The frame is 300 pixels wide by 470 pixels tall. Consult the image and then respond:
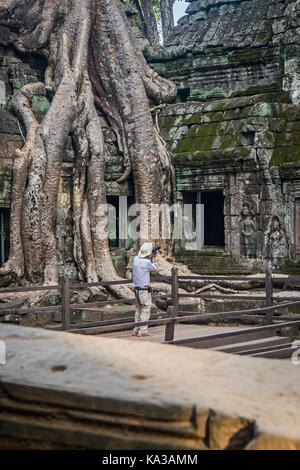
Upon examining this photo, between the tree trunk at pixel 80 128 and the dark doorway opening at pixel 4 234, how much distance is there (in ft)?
2.00

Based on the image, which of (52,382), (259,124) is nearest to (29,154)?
(259,124)

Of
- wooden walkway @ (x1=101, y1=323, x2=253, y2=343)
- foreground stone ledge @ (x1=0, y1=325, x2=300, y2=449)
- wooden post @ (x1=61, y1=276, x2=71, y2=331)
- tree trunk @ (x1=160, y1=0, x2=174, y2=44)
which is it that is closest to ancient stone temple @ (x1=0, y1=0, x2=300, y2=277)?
wooden walkway @ (x1=101, y1=323, x2=253, y2=343)

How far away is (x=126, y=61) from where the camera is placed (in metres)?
→ 11.2

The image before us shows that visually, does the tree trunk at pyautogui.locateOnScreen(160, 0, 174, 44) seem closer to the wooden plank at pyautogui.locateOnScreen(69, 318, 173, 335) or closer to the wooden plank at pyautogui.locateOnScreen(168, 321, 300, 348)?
the wooden plank at pyautogui.locateOnScreen(168, 321, 300, 348)

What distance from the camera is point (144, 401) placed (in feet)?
8.56

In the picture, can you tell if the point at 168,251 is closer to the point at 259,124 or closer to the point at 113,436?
the point at 259,124

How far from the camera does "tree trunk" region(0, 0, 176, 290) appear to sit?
958 centimetres

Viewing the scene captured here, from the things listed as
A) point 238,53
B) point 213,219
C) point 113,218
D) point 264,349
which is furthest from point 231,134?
point 264,349

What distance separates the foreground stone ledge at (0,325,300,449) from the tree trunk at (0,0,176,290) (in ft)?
21.2

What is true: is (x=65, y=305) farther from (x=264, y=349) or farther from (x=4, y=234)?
(x=4, y=234)

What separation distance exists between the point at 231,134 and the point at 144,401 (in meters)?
8.73

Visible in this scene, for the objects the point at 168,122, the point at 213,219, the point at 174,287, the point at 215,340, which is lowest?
the point at 215,340

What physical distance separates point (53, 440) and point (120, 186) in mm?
8379

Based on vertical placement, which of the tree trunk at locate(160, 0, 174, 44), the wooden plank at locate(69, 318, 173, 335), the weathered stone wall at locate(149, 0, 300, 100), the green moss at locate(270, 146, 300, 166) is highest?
the tree trunk at locate(160, 0, 174, 44)
